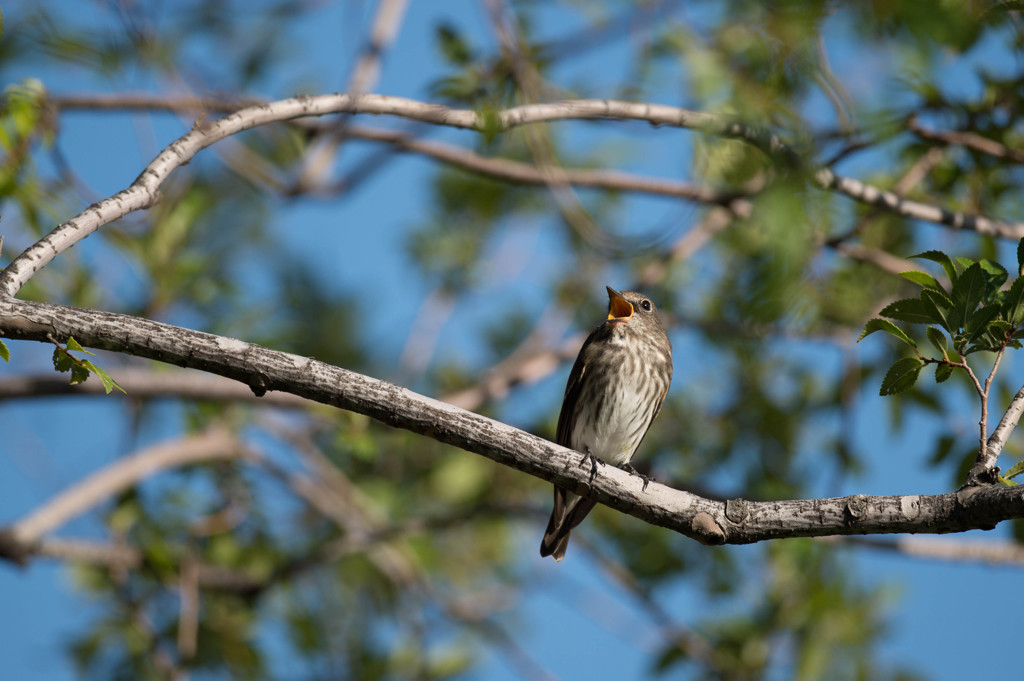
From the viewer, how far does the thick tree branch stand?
2.35 meters

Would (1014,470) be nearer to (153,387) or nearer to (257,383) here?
(257,383)

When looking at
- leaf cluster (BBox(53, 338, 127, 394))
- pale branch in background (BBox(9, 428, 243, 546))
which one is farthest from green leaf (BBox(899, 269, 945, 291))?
pale branch in background (BBox(9, 428, 243, 546))

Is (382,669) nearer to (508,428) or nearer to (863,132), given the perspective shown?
(508,428)

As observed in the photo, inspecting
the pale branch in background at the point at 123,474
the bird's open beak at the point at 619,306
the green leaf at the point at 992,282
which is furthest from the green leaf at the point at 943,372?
the pale branch in background at the point at 123,474

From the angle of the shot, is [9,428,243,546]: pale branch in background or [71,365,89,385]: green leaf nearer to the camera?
[71,365,89,385]: green leaf

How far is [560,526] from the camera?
5004mm

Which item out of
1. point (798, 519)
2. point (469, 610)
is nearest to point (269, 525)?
point (469, 610)

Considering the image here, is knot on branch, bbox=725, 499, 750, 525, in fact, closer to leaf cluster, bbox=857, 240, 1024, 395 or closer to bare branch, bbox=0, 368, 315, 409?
leaf cluster, bbox=857, 240, 1024, 395

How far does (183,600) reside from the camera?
17.4 ft

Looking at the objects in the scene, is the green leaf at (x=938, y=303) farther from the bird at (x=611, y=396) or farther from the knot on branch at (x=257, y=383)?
the bird at (x=611, y=396)

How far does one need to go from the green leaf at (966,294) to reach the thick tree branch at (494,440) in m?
0.50

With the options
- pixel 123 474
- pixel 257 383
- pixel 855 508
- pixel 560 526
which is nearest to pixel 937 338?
pixel 855 508

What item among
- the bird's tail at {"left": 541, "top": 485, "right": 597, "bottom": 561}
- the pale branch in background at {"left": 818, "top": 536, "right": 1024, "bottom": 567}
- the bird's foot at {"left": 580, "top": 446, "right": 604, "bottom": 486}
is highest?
the pale branch in background at {"left": 818, "top": 536, "right": 1024, "bottom": 567}

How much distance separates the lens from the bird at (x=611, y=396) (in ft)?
16.7
